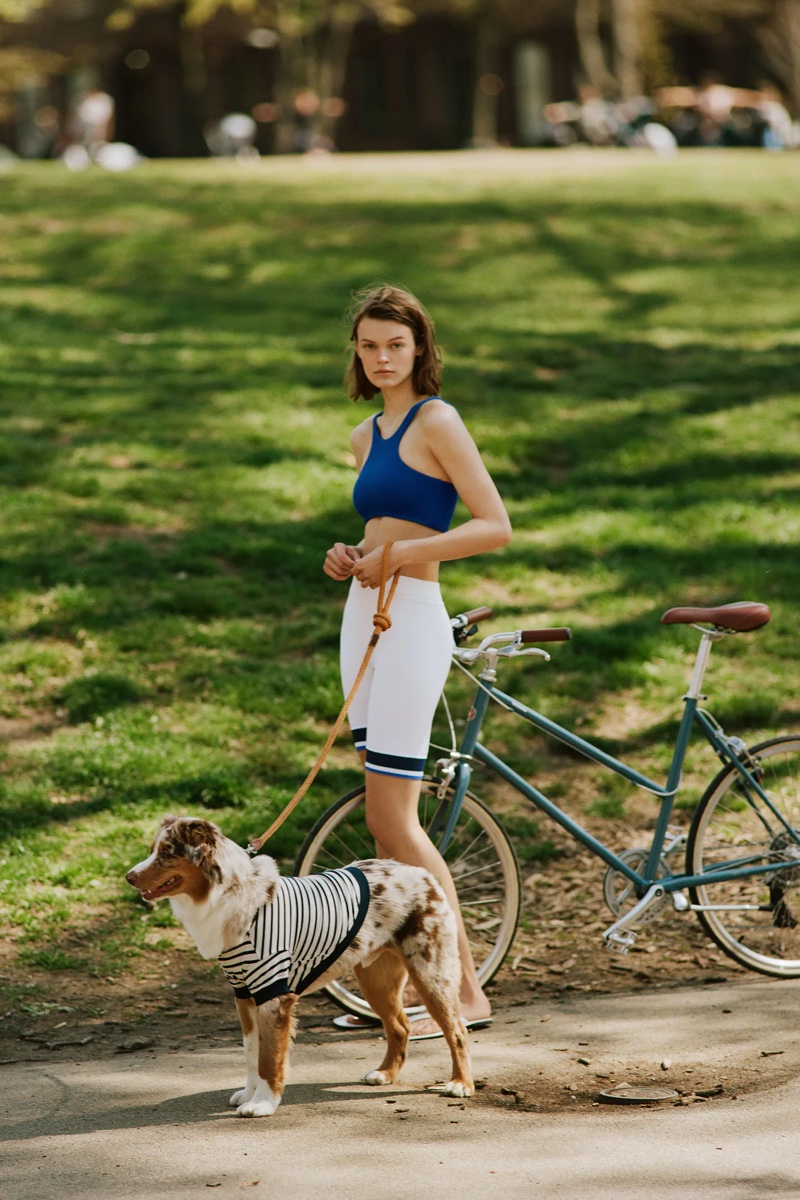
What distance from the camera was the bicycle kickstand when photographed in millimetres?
5137

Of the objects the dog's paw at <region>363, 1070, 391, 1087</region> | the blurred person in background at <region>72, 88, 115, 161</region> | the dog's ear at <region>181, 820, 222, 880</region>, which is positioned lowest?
the dog's paw at <region>363, 1070, 391, 1087</region>

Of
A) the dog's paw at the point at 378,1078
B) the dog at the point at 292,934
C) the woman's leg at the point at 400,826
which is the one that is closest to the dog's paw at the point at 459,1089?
the dog at the point at 292,934

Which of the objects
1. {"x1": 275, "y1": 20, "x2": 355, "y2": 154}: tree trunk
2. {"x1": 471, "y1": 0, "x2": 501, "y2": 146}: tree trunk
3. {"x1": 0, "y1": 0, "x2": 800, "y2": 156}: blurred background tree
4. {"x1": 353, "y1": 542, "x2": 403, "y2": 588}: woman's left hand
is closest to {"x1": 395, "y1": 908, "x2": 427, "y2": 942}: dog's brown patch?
{"x1": 353, "y1": 542, "x2": 403, "y2": 588}: woman's left hand

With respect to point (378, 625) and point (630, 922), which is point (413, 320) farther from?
point (630, 922)

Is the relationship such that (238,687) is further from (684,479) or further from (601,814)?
(684,479)

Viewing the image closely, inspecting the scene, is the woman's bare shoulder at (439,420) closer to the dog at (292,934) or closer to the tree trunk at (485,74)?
the dog at (292,934)

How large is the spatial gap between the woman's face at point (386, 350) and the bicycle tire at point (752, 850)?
6.74 ft

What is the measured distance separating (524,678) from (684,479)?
347cm

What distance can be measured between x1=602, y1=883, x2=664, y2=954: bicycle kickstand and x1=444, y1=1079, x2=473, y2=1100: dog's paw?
1.05 m

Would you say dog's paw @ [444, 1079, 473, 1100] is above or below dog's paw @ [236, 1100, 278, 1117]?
below

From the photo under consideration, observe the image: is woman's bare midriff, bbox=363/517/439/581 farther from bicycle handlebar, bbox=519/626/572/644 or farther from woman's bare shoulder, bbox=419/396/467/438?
bicycle handlebar, bbox=519/626/572/644

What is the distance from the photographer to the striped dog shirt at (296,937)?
4.03 metres

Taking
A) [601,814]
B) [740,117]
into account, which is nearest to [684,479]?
[601,814]

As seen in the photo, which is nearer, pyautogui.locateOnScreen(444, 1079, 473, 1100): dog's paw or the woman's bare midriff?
pyautogui.locateOnScreen(444, 1079, 473, 1100): dog's paw
